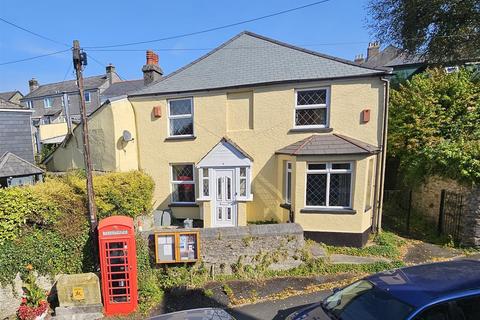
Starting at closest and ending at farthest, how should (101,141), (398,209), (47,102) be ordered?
(101,141)
(398,209)
(47,102)

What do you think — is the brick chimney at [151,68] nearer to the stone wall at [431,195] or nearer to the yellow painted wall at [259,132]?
the yellow painted wall at [259,132]

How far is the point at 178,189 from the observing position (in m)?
11.3

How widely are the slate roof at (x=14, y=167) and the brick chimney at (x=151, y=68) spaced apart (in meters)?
6.50

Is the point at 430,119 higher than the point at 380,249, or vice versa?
the point at 430,119

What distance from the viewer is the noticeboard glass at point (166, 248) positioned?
250 inches

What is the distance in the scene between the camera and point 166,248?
6.37 m

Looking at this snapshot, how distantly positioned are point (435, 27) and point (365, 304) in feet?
52.8

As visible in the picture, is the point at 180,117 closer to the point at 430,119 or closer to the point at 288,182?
the point at 288,182

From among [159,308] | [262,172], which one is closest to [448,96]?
[262,172]

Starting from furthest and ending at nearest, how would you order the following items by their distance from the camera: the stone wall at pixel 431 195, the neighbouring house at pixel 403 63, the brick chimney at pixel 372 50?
the brick chimney at pixel 372 50
the neighbouring house at pixel 403 63
the stone wall at pixel 431 195

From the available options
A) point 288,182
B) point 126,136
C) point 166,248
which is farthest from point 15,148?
point 288,182

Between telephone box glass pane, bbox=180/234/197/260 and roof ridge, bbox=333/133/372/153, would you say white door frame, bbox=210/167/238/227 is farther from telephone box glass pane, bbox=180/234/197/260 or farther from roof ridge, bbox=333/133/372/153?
roof ridge, bbox=333/133/372/153

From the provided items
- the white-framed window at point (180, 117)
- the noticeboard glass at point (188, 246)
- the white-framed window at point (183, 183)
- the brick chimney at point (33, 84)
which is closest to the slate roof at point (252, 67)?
the white-framed window at point (180, 117)

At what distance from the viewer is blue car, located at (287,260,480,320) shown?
292 cm
